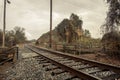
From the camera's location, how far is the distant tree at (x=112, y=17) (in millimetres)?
14930

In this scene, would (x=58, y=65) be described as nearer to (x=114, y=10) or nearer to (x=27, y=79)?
(x=27, y=79)

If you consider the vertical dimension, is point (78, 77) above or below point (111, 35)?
below

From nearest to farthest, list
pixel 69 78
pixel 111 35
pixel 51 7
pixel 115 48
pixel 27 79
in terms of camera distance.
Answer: pixel 69 78 < pixel 27 79 < pixel 115 48 < pixel 111 35 < pixel 51 7

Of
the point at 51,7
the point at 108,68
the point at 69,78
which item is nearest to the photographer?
the point at 69,78

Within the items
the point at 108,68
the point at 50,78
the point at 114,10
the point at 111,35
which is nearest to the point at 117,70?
the point at 108,68

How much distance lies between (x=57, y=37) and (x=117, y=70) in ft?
127

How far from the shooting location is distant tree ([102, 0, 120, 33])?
14.9 metres

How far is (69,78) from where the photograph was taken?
20.0 feet

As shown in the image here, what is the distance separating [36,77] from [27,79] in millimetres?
371

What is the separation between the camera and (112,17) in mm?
15398

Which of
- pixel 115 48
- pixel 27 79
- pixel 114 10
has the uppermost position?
pixel 114 10

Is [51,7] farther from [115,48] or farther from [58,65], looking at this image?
[58,65]

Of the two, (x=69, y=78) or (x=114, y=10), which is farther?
(x=114, y=10)

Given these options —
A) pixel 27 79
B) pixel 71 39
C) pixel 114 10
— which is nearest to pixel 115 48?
pixel 114 10
